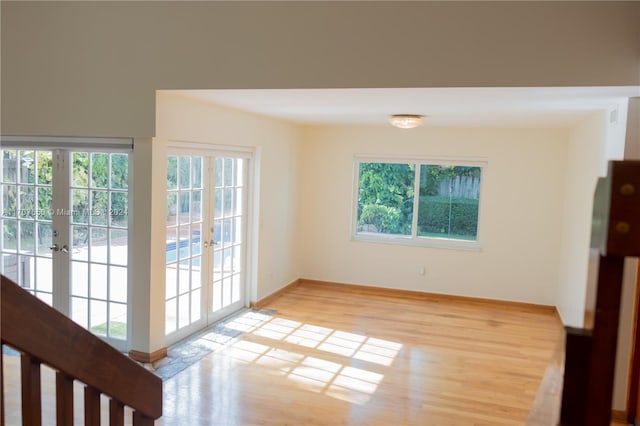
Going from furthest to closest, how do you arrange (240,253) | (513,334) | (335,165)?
(335,165) → (240,253) → (513,334)

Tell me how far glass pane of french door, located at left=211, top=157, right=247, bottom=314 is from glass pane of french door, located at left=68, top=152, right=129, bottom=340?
3.40 ft

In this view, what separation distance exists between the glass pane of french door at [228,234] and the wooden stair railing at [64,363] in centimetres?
397

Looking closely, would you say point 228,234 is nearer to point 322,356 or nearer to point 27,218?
point 322,356

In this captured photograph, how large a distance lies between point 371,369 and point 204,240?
207 centimetres

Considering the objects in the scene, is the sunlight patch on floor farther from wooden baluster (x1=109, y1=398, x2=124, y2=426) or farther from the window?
wooden baluster (x1=109, y1=398, x2=124, y2=426)

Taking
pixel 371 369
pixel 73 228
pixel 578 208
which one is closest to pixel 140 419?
pixel 371 369

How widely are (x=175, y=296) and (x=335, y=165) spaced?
3138mm

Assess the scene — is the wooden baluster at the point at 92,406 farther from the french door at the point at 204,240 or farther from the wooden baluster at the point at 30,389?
the french door at the point at 204,240

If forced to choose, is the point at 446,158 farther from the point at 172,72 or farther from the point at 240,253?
the point at 172,72

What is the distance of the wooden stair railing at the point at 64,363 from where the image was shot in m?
0.87

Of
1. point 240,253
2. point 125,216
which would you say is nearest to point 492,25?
point 125,216

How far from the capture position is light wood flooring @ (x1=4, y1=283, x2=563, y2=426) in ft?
11.4

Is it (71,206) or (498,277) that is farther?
(498,277)

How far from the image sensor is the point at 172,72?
390cm
